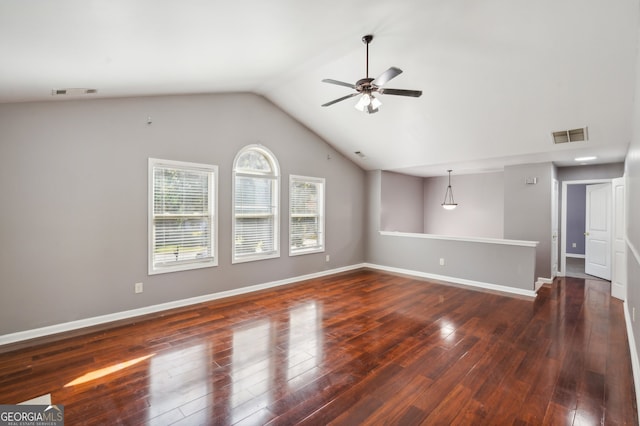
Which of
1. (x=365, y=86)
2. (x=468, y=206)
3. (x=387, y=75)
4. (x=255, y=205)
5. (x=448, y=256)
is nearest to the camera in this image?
(x=387, y=75)

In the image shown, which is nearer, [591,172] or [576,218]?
[591,172]

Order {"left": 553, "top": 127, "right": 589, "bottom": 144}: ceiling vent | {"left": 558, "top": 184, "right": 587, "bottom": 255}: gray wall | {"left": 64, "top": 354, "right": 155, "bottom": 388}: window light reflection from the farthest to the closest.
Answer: {"left": 558, "top": 184, "right": 587, "bottom": 255}: gray wall, {"left": 553, "top": 127, "right": 589, "bottom": 144}: ceiling vent, {"left": 64, "top": 354, "right": 155, "bottom": 388}: window light reflection

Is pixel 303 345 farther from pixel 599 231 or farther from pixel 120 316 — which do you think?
pixel 599 231

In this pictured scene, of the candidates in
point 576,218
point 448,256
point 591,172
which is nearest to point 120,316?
point 448,256

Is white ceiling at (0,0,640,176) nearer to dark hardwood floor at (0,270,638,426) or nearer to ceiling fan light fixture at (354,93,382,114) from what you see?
ceiling fan light fixture at (354,93,382,114)

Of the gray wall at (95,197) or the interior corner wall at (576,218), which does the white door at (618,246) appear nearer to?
the interior corner wall at (576,218)

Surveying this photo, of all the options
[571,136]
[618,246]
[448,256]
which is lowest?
[448,256]

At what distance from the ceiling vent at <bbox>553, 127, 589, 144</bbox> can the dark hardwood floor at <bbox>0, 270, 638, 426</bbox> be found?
99.6 inches

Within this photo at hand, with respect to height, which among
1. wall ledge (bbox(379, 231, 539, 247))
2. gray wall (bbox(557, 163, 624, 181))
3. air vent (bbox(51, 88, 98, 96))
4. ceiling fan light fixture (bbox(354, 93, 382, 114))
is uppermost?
air vent (bbox(51, 88, 98, 96))

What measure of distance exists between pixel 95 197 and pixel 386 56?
13.3ft

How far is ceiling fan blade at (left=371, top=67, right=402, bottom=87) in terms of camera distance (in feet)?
9.02

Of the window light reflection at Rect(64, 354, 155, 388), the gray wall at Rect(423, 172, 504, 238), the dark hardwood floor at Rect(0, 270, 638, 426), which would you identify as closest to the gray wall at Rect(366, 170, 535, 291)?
the dark hardwood floor at Rect(0, 270, 638, 426)

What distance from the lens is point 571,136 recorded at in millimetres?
4461

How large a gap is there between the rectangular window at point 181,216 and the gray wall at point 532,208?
5.80 meters
